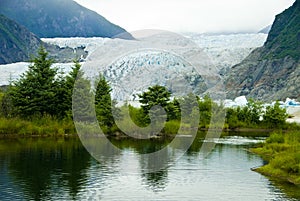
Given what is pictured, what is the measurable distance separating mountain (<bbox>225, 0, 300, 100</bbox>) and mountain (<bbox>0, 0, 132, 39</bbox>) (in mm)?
41022

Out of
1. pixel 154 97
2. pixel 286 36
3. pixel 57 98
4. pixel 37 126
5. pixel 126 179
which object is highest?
pixel 286 36

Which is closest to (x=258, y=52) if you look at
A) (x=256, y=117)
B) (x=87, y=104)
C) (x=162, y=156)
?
(x=256, y=117)

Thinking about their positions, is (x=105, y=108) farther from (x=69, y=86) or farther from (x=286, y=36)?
(x=286, y=36)

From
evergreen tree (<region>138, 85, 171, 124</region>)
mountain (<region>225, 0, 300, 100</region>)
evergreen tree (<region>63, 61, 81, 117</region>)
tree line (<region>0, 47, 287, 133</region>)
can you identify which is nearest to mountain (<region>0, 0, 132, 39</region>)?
mountain (<region>225, 0, 300, 100</region>)

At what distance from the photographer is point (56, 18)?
163 meters

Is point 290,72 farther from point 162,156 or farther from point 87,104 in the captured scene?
point 162,156

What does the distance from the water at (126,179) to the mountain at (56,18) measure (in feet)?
408

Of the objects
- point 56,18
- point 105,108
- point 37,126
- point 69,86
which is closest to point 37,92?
point 69,86

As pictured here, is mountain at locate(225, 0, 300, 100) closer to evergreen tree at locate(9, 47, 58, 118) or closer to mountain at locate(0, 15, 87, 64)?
mountain at locate(0, 15, 87, 64)

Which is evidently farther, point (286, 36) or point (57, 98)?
point (286, 36)

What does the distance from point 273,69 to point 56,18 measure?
244 ft

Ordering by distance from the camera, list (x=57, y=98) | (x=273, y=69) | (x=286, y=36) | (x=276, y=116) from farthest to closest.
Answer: (x=286, y=36) → (x=273, y=69) → (x=276, y=116) → (x=57, y=98)

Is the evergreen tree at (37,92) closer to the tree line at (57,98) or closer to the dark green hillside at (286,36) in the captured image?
the tree line at (57,98)

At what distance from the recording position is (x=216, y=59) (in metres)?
123
